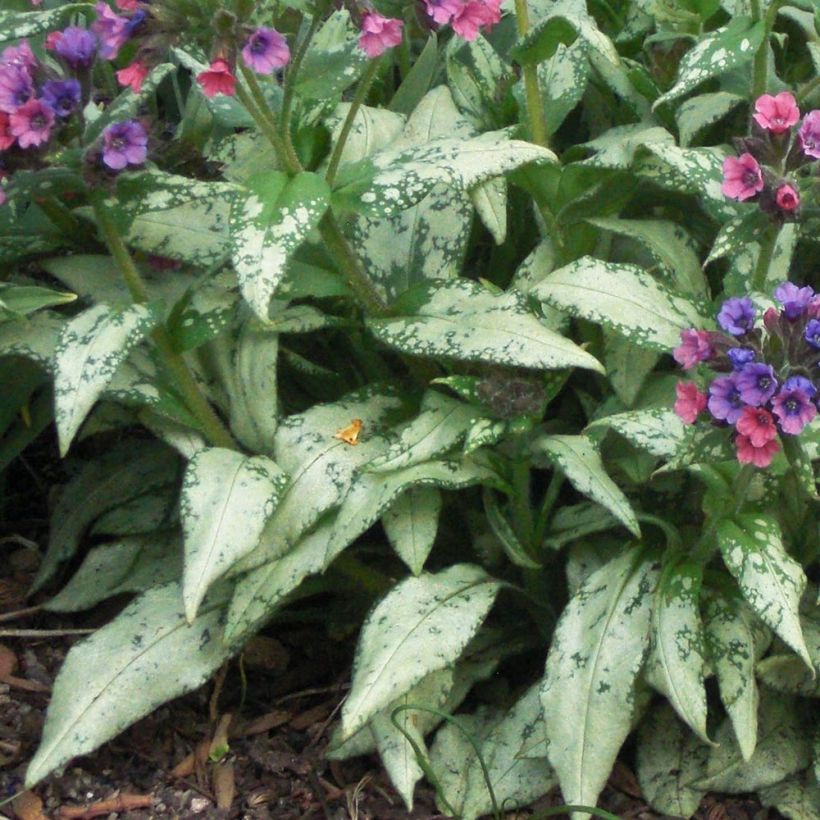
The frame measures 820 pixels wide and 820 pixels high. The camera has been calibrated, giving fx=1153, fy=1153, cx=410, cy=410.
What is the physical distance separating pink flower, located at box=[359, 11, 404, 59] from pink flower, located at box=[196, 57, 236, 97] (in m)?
0.22

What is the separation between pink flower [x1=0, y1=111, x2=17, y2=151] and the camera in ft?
5.93

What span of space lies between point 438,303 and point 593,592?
60cm

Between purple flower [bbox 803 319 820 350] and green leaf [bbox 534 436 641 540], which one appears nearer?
purple flower [bbox 803 319 820 350]

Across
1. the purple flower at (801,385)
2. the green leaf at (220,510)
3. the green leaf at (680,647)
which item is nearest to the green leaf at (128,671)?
the green leaf at (220,510)

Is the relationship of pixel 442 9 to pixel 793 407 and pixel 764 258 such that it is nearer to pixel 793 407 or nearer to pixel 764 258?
pixel 764 258

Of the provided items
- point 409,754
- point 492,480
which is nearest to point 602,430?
point 492,480

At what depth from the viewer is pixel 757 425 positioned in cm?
164

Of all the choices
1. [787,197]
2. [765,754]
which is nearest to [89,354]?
[787,197]

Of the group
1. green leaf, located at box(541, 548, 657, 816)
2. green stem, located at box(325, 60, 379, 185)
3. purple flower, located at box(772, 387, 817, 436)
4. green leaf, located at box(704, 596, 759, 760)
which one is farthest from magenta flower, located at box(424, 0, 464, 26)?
green leaf, located at box(704, 596, 759, 760)

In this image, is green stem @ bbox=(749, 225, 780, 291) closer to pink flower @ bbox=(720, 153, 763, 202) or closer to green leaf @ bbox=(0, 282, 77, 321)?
pink flower @ bbox=(720, 153, 763, 202)

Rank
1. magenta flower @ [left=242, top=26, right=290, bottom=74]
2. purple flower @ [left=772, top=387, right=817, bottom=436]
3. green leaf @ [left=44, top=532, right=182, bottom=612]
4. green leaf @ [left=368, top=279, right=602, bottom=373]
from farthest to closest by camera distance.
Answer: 1. green leaf @ [left=44, top=532, right=182, bottom=612]
2. green leaf @ [left=368, top=279, right=602, bottom=373]
3. magenta flower @ [left=242, top=26, right=290, bottom=74]
4. purple flower @ [left=772, top=387, right=817, bottom=436]

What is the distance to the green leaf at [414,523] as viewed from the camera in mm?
2086

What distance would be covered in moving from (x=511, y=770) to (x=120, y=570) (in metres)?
0.92

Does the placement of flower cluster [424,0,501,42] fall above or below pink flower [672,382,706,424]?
above
